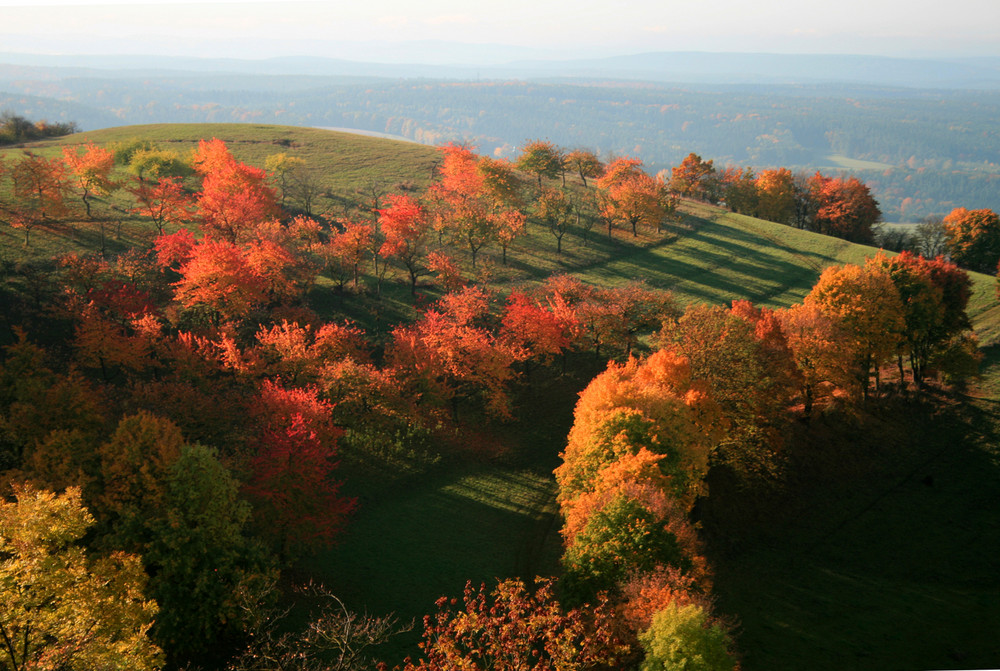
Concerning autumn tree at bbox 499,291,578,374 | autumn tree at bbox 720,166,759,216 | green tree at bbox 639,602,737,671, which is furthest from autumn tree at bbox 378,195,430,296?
autumn tree at bbox 720,166,759,216

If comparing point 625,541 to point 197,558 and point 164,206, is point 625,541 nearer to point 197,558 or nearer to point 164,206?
point 197,558

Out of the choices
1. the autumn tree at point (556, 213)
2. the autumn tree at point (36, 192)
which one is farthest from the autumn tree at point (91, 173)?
the autumn tree at point (556, 213)

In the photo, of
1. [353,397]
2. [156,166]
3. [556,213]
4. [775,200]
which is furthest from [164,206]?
[775,200]

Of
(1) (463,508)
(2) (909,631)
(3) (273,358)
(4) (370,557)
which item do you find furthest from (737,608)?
(3) (273,358)

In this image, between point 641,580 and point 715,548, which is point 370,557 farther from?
point 715,548

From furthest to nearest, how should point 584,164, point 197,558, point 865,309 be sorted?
point 584,164 < point 865,309 < point 197,558

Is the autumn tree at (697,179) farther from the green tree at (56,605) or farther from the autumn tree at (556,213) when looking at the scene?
the green tree at (56,605)
